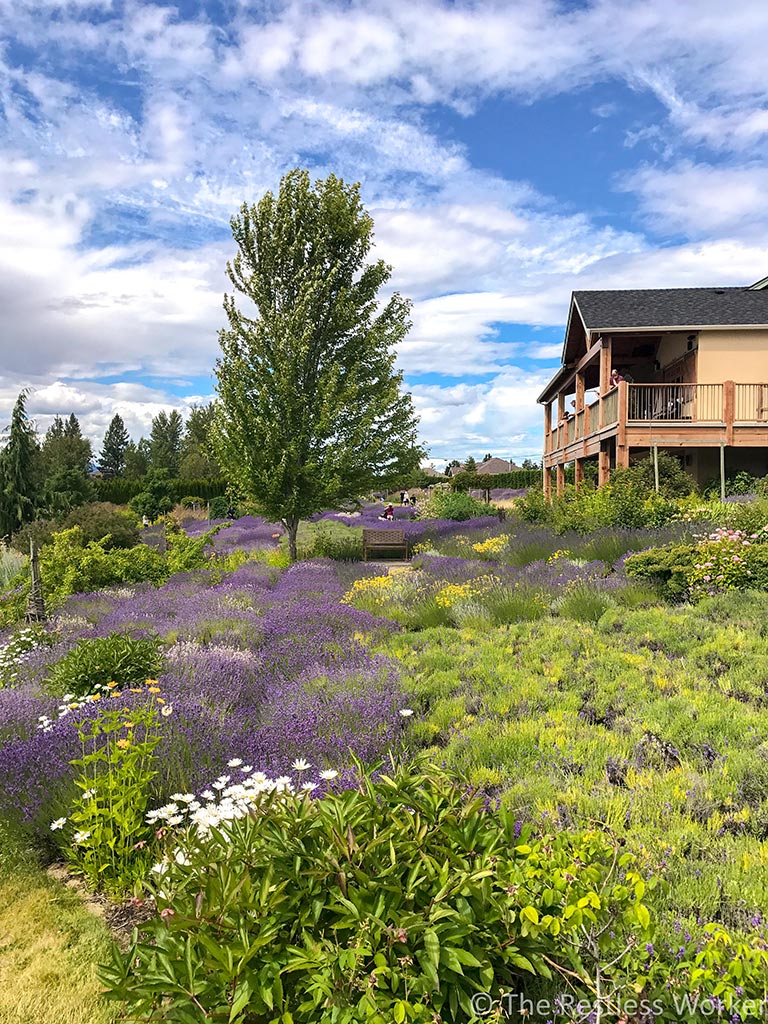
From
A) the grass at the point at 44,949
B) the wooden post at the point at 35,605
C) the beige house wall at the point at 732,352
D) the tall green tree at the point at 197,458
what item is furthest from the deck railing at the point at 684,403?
the tall green tree at the point at 197,458

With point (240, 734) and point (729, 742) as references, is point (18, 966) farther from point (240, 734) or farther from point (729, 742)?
point (729, 742)

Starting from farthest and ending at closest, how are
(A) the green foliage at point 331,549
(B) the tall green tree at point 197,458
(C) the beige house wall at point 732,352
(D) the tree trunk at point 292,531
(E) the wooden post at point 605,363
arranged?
(B) the tall green tree at point 197,458 < (C) the beige house wall at point 732,352 < (E) the wooden post at point 605,363 < (A) the green foliage at point 331,549 < (D) the tree trunk at point 292,531

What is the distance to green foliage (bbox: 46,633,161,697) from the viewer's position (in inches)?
199

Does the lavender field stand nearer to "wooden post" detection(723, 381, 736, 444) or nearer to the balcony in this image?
the balcony

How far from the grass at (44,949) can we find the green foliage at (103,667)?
1.77 meters

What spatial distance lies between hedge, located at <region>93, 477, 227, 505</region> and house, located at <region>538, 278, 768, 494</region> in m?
24.3

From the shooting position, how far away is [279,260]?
575 inches

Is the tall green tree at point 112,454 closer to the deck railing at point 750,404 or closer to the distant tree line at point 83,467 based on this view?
the distant tree line at point 83,467

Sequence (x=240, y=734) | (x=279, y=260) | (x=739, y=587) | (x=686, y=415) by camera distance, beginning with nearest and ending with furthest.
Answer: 1. (x=240, y=734)
2. (x=739, y=587)
3. (x=279, y=260)
4. (x=686, y=415)

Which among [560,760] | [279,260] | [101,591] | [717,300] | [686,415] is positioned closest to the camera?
[560,760]

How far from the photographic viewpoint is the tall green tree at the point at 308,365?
13.9m

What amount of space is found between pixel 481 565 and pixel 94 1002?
9.22 meters

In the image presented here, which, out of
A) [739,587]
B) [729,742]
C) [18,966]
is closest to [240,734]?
[18,966]

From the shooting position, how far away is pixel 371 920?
6.07 ft
